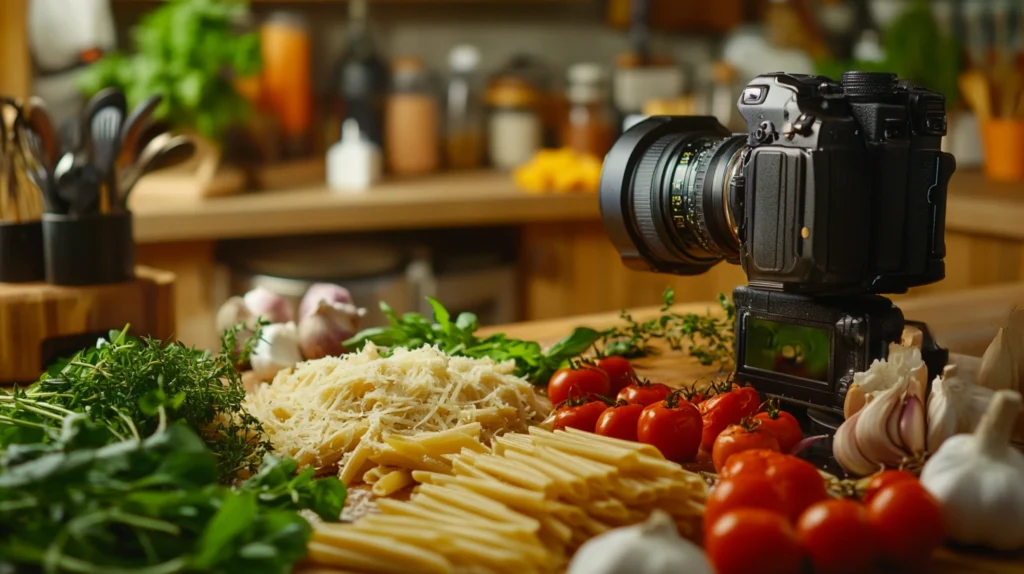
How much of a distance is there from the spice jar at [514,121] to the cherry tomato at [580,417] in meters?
2.38

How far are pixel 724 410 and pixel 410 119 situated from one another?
94.4 inches

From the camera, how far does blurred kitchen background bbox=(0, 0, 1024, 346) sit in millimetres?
2877

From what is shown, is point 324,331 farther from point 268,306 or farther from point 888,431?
point 888,431

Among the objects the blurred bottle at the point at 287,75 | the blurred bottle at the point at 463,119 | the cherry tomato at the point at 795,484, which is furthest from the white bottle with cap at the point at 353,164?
the cherry tomato at the point at 795,484

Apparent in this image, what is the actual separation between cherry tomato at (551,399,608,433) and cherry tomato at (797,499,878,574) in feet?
1.34

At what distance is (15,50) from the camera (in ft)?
9.87

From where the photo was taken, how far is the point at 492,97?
12.0 feet

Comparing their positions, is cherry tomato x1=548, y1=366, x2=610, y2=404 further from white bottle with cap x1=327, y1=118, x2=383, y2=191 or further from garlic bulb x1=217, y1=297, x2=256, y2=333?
white bottle with cap x1=327, y1=118, x2=383, y2=191

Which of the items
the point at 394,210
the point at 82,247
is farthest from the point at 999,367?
the point at 394,210

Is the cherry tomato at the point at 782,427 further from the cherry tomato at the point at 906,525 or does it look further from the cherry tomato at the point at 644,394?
the cherry tomato at the point at 906,525

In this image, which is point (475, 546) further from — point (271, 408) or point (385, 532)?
point (271, 408)

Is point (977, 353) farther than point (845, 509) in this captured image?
Yes

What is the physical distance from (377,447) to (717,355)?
26.9 inches

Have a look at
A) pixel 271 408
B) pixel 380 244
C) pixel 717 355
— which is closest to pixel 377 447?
pixel 271 408
